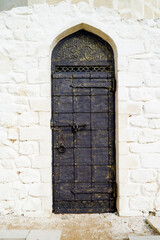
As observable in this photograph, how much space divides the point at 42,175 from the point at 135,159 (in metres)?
1.32

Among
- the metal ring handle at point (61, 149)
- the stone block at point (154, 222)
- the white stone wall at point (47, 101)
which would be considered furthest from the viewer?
the metal ring handle at point (61, 149)

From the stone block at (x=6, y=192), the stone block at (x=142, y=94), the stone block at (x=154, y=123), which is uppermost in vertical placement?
the stone block at (x=142, y=94)

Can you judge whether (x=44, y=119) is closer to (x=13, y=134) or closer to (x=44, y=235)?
(x=13, y=134)

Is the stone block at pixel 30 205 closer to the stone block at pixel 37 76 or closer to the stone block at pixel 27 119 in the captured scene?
the stone block at pixel 27 119

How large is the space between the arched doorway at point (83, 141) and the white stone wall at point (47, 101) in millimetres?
164

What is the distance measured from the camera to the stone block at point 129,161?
282cm

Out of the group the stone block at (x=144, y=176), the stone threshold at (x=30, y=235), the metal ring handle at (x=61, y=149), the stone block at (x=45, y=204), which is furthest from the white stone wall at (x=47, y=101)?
the stone threshold at (x=30, y=235)

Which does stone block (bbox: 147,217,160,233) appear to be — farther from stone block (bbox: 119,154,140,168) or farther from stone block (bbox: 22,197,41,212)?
stone block (bbox: 22,197,41,212)

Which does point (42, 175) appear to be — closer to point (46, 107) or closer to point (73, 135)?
point (73, 135)

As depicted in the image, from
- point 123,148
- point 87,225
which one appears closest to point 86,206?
point 87,225

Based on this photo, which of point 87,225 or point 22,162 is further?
point 22,162

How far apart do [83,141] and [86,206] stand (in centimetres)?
96

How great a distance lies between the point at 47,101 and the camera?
284 centimetres

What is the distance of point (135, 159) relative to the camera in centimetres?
282
